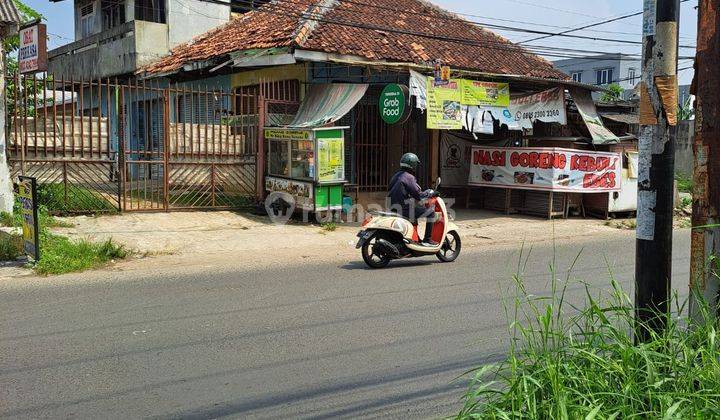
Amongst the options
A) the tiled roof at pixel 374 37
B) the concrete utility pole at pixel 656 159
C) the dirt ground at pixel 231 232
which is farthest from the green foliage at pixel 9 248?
the concrete utility pole at pixel 656 159

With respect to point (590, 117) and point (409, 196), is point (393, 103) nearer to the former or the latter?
point (409, 196)

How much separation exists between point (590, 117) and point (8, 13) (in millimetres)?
13285

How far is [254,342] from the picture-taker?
213 inches

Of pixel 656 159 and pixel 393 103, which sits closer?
pixel 656 159

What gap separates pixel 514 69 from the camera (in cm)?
1783

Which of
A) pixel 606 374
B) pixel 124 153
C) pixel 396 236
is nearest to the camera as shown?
pixel 606 374

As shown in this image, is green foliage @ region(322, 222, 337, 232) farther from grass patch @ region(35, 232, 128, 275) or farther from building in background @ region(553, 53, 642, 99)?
building in background @ region(553, 53, 642, 99)

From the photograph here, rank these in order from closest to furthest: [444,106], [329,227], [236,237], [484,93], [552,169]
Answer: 1. [236,237]
2. [329,227]
3. [444,106]
4. [552,169]
5. [484,93]

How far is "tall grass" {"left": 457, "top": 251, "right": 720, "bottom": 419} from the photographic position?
2809 millimetres

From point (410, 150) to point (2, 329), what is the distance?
1250cm

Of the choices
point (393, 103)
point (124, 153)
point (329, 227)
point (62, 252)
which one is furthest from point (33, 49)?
point (393, 103)

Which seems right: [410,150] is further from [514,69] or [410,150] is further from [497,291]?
[497,291]

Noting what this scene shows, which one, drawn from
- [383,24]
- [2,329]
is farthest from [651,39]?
[383,24]

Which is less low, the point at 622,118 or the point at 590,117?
the point at 622,118
